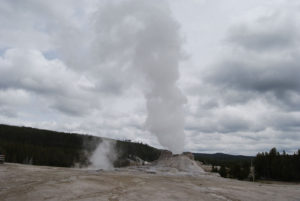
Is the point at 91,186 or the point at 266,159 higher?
the point at 266,159

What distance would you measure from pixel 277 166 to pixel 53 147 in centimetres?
6995

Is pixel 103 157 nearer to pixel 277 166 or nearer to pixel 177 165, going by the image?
pixel 177 165

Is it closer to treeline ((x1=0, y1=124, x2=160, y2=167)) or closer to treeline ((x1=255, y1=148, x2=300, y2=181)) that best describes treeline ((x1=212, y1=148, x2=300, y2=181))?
treeline ((x1=255, y1=148, x2=300, y2=181))

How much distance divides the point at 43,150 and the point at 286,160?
63.3 meters

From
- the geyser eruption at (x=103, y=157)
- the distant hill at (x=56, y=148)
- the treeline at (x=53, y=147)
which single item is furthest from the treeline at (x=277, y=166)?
the treeline at (x=53, y=147)

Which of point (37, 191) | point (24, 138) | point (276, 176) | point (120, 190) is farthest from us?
point (24, 138)

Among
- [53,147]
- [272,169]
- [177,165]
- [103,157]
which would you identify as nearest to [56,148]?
[53,147]

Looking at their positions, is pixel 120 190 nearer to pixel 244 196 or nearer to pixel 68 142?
pixel 244 196

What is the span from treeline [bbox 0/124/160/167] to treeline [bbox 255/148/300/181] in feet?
145

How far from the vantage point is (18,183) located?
59.3ft

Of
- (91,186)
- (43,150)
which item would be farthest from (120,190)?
(43,150)

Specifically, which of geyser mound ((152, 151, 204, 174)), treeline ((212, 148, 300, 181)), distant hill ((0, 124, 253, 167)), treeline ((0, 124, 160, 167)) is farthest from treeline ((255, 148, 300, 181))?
treeline ((0, 124, 160, 167))

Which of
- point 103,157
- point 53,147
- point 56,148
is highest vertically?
point 53,147

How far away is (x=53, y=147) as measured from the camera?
88.9 metres
